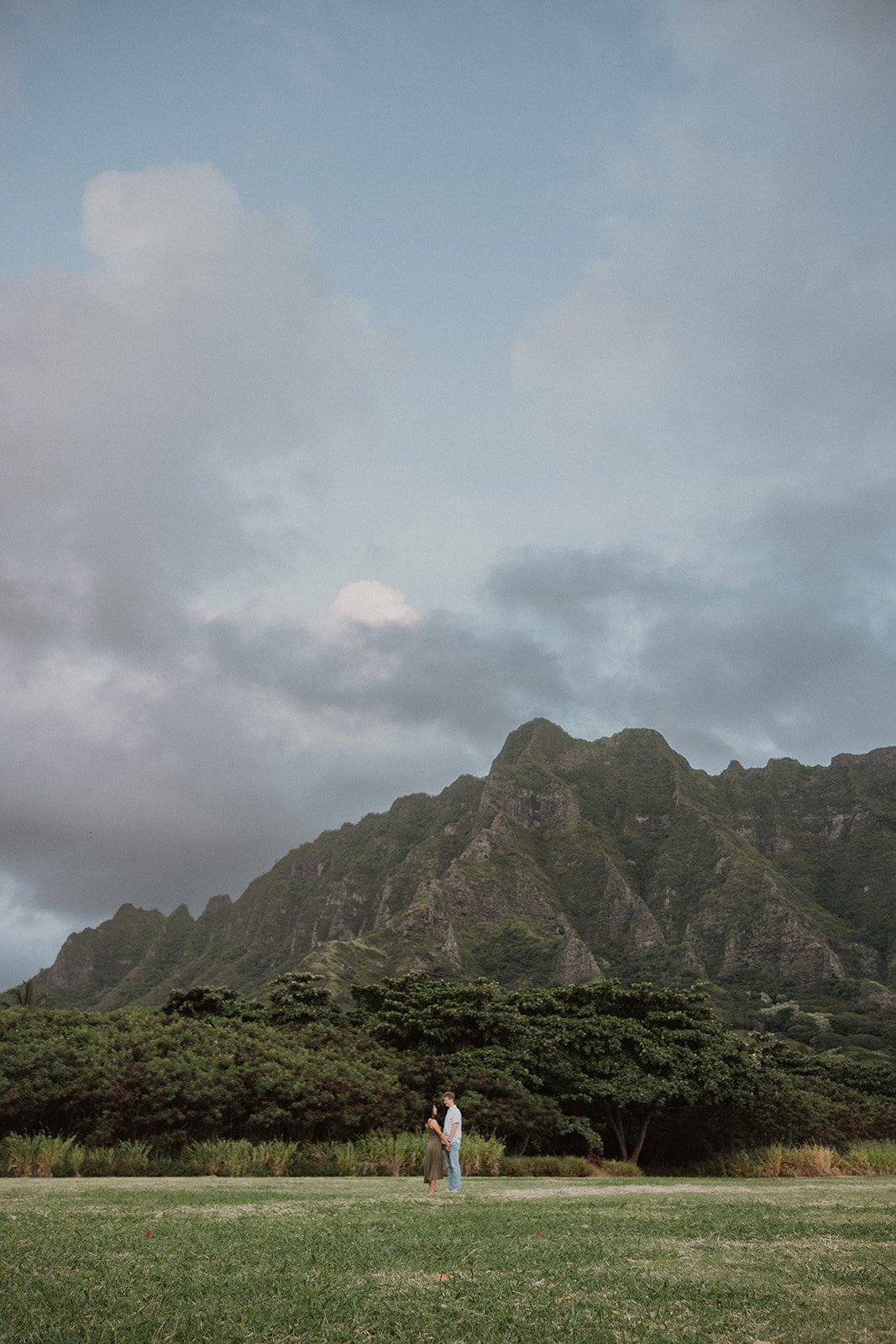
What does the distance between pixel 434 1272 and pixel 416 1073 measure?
19.6 meters

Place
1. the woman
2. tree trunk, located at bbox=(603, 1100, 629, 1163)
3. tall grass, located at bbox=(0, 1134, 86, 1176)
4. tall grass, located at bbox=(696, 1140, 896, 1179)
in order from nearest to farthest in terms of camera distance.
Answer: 1. the woman
2. tall grass, located at bbox=(0, 1134, 86, 1176)
3. tall grass, located at bbox=(696, 1140, 896, 1179)
4. tree trunk, located at bbox=(603, 1100, 629, 1163)

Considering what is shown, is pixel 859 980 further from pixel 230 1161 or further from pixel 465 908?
pixel 230 1161

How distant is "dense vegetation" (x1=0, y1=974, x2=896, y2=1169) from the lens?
19875 millimetres

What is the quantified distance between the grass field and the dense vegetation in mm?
7317

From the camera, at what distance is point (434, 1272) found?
7375mm

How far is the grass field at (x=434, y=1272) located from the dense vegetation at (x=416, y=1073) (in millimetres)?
7317

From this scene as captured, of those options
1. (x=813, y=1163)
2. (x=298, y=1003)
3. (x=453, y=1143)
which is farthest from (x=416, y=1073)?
(x=813, y=1163)

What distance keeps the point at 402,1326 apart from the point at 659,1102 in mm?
25050

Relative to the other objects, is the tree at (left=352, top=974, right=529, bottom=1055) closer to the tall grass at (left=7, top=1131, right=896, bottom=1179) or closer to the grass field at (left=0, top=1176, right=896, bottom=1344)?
the tall grass at (left=7, top=1131, right=896, bottom=1179)

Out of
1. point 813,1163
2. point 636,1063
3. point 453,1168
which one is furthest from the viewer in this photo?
point 636,1063

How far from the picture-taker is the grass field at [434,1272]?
562 cm

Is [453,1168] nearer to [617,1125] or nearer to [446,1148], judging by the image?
[446,1148]

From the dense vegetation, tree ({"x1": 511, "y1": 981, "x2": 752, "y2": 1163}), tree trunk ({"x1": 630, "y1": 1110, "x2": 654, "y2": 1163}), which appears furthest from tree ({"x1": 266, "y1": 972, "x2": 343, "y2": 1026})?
tree trunk ({"x1": 630, "y1": 1110, "x2": 654, "y2": 1163})

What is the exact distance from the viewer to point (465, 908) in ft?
620
